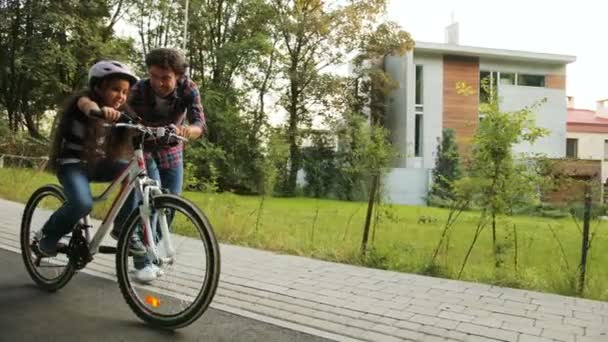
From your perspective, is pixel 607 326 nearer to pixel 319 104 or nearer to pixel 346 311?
pixel 346 311

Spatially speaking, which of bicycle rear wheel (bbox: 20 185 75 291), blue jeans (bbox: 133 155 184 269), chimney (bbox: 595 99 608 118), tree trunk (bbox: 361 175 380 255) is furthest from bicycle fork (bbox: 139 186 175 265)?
chimney (bbox: 595 99 608 118)

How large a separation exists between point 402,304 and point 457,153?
3.19 metres

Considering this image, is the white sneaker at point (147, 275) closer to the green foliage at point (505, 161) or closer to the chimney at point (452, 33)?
the green foliage at point (505, 161)

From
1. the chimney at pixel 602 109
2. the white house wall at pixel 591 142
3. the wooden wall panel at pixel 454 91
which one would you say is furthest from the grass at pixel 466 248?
the chimney at pixel 602 109

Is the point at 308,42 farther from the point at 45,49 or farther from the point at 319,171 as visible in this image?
the point at 45,49

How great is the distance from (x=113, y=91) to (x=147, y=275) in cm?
133

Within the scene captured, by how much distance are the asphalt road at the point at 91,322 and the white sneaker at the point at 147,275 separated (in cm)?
28

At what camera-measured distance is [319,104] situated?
33.0 meters

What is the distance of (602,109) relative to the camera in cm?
4844

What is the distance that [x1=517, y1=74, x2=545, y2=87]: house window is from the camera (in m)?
33.7

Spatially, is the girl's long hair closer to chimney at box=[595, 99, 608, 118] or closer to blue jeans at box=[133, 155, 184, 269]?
blue jeans at box=[133, 155, 184, 269]

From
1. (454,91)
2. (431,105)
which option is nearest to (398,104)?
(431,105)

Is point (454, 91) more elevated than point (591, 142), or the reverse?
point (454, 91)

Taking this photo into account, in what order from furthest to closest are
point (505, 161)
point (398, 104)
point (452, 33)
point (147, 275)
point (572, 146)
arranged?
1. point (572, 146)
2. point (452, 33)
3. point (398, 104)
4. point (505, 161)
5. point (147, 275)
